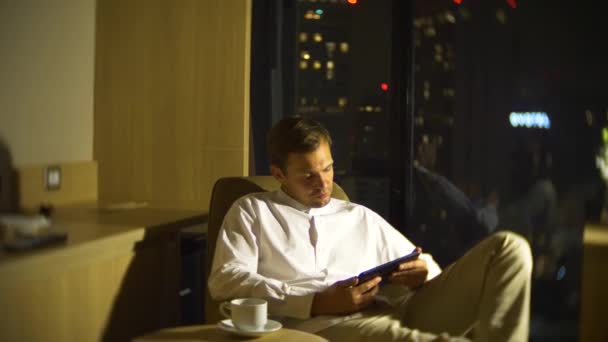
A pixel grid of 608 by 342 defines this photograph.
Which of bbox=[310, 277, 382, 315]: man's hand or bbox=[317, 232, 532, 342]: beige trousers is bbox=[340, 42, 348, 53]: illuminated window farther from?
bbox=[310, 277, 382, 315]: man's hand

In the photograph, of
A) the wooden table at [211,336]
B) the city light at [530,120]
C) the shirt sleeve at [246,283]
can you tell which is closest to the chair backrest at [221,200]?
the shirt sleeve at [246,283]

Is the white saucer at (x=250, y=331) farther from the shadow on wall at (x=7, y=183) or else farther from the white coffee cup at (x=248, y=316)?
the shadow on wall at (x=7, y=183)

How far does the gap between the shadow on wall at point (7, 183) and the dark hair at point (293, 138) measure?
0.81m

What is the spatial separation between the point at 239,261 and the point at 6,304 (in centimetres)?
63

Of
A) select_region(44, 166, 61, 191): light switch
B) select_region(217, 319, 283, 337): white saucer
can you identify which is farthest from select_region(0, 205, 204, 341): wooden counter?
select_region(217, 319, 283, 337): white saucer

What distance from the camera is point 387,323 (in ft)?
6.75

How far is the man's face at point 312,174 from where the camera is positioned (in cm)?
230

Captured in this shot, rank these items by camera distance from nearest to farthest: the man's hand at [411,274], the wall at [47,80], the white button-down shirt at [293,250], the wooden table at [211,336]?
the wooden table at [211,336], the white button-down shirt at [293,250], the man's hand at [411,274], the wall at [47,80]

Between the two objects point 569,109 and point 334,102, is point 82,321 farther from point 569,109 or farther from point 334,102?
point 569,109

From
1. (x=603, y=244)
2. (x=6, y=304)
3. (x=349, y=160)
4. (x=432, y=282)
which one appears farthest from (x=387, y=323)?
(x=349, y=160)

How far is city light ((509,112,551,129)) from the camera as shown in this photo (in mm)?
4168

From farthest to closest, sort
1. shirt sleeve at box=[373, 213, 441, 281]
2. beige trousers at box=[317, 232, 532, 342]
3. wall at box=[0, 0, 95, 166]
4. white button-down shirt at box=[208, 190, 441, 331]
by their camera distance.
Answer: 1. shirt sleeve at box=[373, 213, 441, 281]
2. wall at box=[0, 0, 95, 166]
3. white button-down shirt at box=[208, 190, 441, 331]
4. beige trousers at box=[317, 232, 532, 342]

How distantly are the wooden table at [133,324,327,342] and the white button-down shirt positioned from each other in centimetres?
23

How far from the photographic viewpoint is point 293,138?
2322 mm
